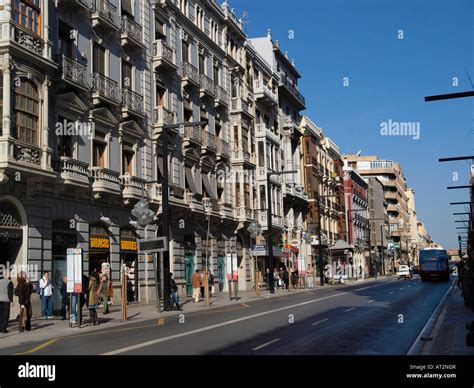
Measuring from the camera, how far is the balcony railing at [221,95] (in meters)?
43.6

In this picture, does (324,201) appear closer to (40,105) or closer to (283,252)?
(283,252)

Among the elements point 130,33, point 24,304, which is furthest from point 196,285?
point 130,33

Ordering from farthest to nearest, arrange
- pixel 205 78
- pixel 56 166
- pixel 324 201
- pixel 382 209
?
pixel 382 209
pixel 324 201
pixel 205 78
pixel 56 166

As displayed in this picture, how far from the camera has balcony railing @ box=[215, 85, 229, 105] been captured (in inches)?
1718

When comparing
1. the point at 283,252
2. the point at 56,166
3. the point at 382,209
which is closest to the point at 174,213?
the point at 56,166

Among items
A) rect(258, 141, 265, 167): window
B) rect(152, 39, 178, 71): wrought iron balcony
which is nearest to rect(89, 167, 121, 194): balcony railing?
rect(152, 39, 178, 71): wrought iron balcony

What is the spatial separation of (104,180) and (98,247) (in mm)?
3251

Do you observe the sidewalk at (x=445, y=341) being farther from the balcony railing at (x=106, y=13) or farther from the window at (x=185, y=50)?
the window at (x=185, y=50)

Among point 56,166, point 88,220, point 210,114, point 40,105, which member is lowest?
point 88,220

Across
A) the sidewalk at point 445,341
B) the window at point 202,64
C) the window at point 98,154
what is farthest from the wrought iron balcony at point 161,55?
the sidewalk at point 445,341

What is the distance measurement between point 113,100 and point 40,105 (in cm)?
612

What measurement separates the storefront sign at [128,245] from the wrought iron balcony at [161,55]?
10.9 metres

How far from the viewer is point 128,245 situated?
30.0m

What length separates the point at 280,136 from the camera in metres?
60.4
